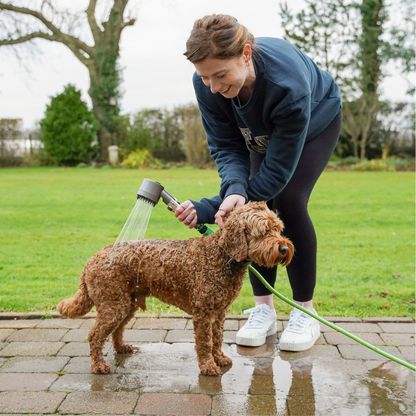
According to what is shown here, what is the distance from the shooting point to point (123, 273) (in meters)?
2.96

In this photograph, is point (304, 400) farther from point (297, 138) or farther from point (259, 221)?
point (297, 138)

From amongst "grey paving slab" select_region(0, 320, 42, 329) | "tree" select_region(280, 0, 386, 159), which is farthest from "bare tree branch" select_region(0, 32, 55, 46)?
"grey paving slab" select_region(0, 320, 42, 329)

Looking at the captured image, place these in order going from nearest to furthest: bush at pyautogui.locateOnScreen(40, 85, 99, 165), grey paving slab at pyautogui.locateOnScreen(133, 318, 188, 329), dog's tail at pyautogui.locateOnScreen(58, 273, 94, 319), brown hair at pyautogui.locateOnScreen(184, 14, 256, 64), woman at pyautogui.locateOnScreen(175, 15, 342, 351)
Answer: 1. brown hair at pyautogui.locateOnScreen(184, 14, 256, 64)
2. woman at pyautogui.locateOnScreen(175, 15, 342, 351)
3. dog's tail at pyautogui.locateOnScreen(58, 273, 94, 319)
4. grey paving slab at pyautogui.locateOnScreen(133, 318, 188, 329)
5. bush at pyautogui.locateOnScreen(40, 85, 99, 165)

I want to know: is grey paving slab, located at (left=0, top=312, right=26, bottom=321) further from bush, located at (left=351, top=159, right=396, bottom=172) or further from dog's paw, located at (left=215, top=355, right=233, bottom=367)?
bush, located at (left=351, top=159, right=396, bottom=172)

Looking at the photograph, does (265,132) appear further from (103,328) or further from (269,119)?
(103,328)

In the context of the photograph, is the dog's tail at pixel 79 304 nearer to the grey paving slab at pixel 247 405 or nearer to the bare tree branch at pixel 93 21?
the grey paving slab at pixel 247 405

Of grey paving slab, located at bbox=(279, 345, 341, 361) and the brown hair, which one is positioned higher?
the brown hair

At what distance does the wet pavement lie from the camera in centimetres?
264

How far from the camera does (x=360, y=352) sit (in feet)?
11.1

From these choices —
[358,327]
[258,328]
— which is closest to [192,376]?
[258,328]

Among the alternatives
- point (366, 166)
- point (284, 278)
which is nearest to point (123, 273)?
point (284, 278)

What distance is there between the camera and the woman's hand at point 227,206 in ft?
9.57

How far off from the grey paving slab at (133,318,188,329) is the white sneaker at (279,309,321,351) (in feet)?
2.75

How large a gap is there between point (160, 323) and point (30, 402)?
4.46 ft
